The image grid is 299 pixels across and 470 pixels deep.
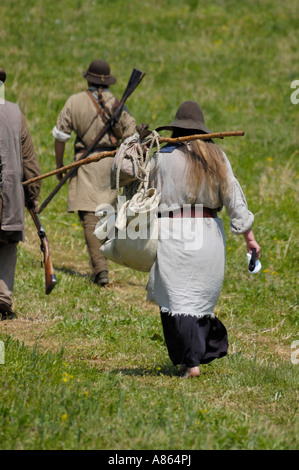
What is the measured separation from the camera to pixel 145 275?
877 centimetres

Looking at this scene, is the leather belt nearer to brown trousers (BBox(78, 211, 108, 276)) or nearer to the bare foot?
the bare foot

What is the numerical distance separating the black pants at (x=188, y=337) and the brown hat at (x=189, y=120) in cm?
134

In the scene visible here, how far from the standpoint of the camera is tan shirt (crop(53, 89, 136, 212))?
8.34m

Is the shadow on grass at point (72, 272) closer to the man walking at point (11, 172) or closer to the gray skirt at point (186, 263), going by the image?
the man walking at point (11, 172)

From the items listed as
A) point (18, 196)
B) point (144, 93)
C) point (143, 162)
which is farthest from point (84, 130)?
point (144, 93)

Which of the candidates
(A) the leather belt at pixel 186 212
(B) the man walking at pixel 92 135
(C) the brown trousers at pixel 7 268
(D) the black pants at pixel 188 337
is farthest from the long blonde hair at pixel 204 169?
(B) the man walking at pixel 92 135

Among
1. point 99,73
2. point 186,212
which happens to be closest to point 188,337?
point 186,212

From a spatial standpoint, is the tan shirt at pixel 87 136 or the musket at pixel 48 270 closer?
the musket at pixel 48 270

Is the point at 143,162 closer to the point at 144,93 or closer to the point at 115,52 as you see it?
the point at 144,93

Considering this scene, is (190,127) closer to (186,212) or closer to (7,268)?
(186,212)

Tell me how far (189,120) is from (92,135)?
10.9 feet

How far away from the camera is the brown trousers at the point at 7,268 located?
21.8ft
